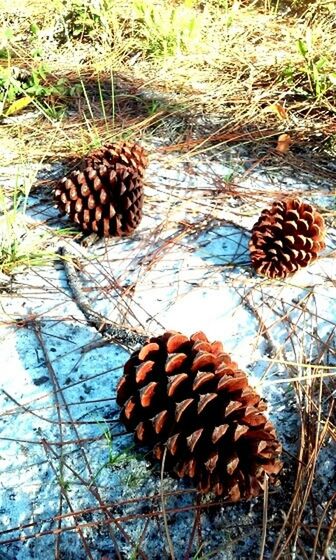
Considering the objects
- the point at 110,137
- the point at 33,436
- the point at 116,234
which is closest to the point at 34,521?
the point at 33,436

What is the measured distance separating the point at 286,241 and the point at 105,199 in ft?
1.95

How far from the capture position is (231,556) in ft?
3.96

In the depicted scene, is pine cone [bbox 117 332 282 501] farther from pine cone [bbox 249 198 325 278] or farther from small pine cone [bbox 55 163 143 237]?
small pine cone [bbox 55 163 143 237]

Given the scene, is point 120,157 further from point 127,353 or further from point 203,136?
point 127,353

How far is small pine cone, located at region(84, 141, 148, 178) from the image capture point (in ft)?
6.84

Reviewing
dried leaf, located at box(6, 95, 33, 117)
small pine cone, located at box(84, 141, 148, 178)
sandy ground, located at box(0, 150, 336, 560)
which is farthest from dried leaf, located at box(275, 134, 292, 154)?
dried leaf, located at box(6, 95, 33, 117)

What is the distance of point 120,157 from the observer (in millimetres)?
2090

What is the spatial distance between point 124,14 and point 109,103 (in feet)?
2.69

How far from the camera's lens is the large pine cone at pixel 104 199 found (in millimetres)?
1965

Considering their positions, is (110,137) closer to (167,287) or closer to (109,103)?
(109,103)

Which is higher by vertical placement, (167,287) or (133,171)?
(133,171)

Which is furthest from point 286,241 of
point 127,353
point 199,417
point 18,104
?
point 18,104

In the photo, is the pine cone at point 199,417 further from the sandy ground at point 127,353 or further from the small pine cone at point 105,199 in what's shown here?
the small pine cone at point 105,199

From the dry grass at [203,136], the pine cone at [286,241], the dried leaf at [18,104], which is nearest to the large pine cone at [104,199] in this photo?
the dry grass at [203,136]
